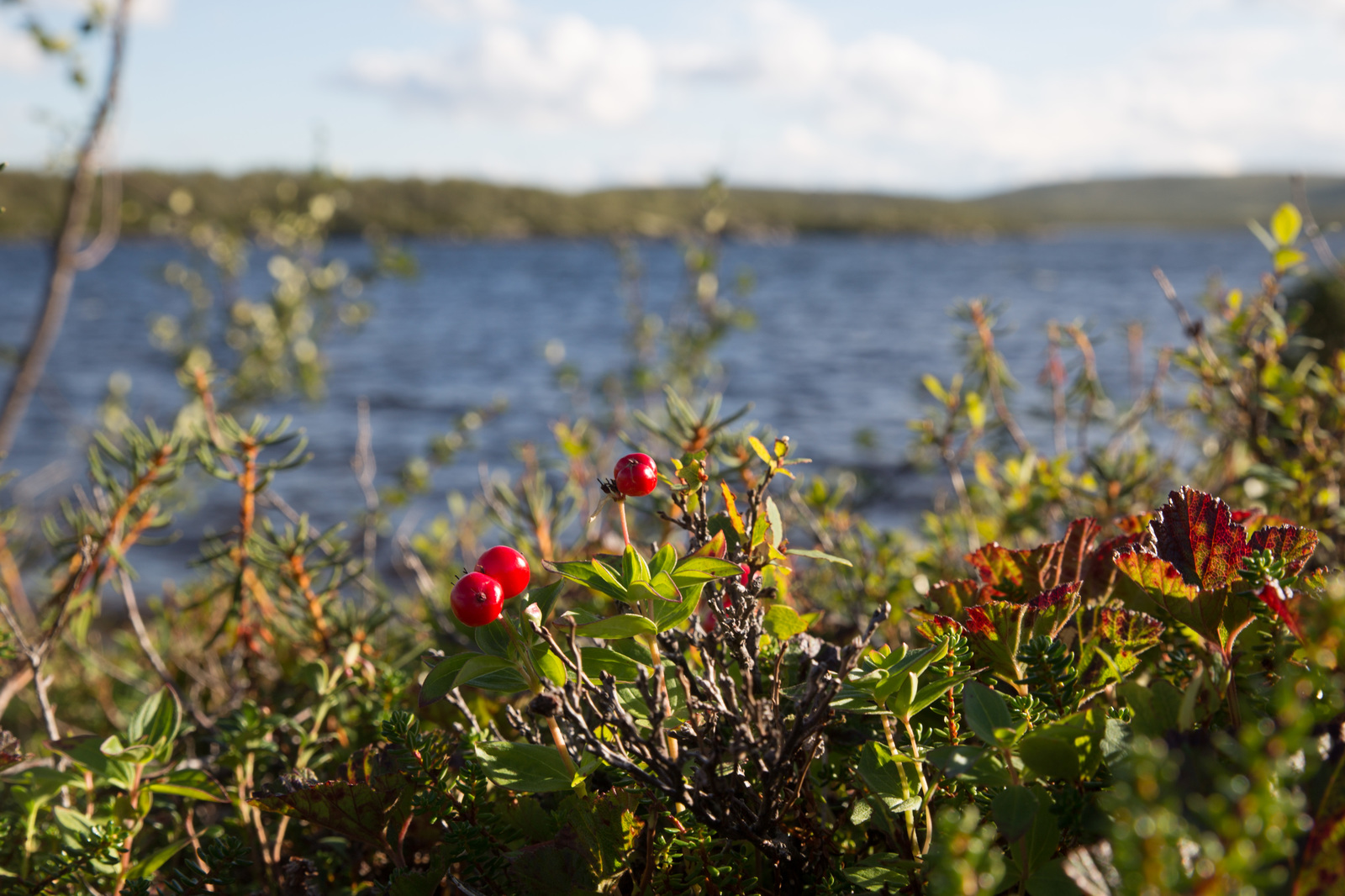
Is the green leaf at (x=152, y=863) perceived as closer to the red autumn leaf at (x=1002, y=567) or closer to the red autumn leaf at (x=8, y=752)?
the red autumn leaf at (x=8, y=752)

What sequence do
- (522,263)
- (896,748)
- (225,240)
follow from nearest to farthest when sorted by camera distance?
(896,748), (225,240), (522,263)

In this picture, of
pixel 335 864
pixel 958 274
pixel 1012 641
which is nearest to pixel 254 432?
pixel 335 864

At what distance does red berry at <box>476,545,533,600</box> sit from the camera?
1.08 meters

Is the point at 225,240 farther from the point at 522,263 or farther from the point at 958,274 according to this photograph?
the point at 522,263

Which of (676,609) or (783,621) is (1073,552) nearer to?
(783,621)

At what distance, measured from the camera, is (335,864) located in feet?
5.17

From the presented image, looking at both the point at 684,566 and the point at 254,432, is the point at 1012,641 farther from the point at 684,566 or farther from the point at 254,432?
the point at 254,432

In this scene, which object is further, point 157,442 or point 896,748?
point 157,442

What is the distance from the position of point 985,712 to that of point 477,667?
1.83ft

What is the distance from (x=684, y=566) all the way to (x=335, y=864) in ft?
3.24

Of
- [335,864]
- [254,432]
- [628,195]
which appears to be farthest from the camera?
[628,195]

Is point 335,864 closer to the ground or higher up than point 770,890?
closer to the ground

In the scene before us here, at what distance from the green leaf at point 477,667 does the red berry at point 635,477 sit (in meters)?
0.24

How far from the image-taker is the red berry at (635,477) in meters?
1.06
